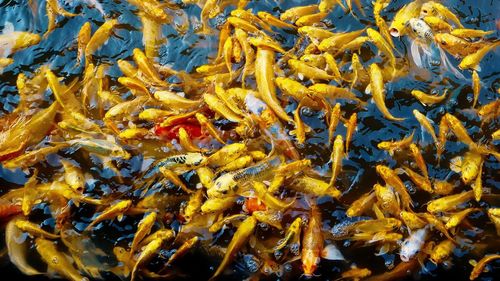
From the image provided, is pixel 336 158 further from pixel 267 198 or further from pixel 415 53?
pixel 415 53

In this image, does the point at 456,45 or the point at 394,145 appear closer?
the point at 394,145

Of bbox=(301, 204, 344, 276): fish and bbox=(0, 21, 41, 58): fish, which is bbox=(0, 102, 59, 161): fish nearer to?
bbox=(0, 21, 41, 58): fish

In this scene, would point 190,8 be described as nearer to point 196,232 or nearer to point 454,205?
point 196,232

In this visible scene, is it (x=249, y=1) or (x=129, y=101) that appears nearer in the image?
(x=129, y=101)

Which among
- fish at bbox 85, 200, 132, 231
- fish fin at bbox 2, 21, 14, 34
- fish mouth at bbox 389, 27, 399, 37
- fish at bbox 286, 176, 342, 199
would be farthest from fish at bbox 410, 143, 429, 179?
fish fin at bbox 2, 21, 14, 34

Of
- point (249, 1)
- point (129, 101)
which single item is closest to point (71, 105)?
point (129, 101)

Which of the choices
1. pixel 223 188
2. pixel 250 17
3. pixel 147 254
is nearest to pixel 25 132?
pixel 147 254
